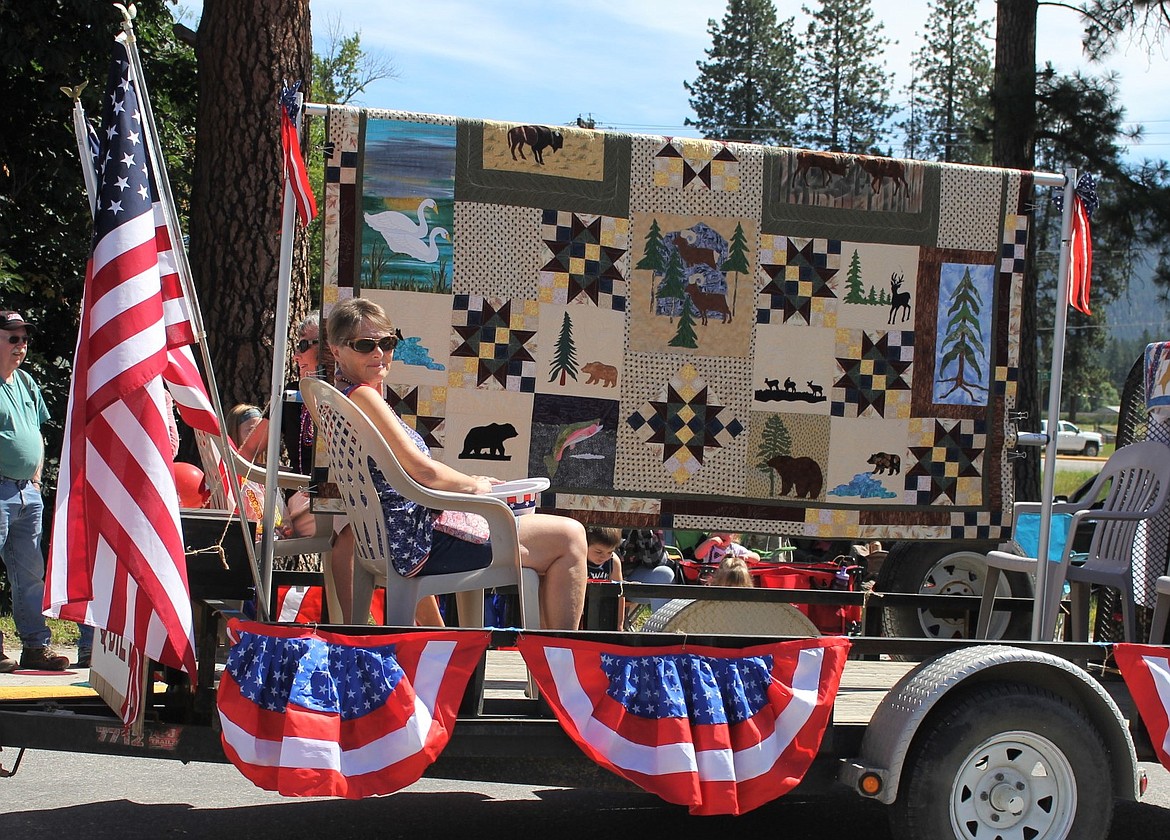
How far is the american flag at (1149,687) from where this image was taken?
13.8 feet

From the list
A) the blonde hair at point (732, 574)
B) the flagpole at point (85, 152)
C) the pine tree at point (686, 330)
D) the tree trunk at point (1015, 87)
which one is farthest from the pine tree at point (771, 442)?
the tree trunk at point (1015, 87)

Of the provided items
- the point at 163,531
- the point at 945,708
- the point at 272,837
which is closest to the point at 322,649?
the point at 163,531

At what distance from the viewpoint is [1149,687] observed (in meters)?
4.21

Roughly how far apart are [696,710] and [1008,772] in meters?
1.03

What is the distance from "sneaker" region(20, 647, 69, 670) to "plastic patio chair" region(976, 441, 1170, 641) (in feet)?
16.2

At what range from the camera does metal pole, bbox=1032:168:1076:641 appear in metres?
4.38

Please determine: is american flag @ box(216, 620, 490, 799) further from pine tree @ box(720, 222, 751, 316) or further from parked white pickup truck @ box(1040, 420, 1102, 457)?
parked white pickup truck @ box(1040, 420, 1102, 457)

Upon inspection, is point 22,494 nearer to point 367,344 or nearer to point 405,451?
point 367,344

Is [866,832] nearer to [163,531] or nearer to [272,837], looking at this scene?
[272,837]

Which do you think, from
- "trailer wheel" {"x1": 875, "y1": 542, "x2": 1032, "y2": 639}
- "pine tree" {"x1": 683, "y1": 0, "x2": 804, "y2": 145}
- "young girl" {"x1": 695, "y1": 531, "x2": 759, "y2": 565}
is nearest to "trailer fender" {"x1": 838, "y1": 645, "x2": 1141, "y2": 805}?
"trailer wheel" {"x1": 875, "y1": 542, "x2": 1032, "y2": 639}

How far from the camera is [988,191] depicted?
5867 mm

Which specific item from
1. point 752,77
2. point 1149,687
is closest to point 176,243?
point 1149,687

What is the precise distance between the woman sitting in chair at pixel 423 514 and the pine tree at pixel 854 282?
186 cm

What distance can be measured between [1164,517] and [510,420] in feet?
8.63
